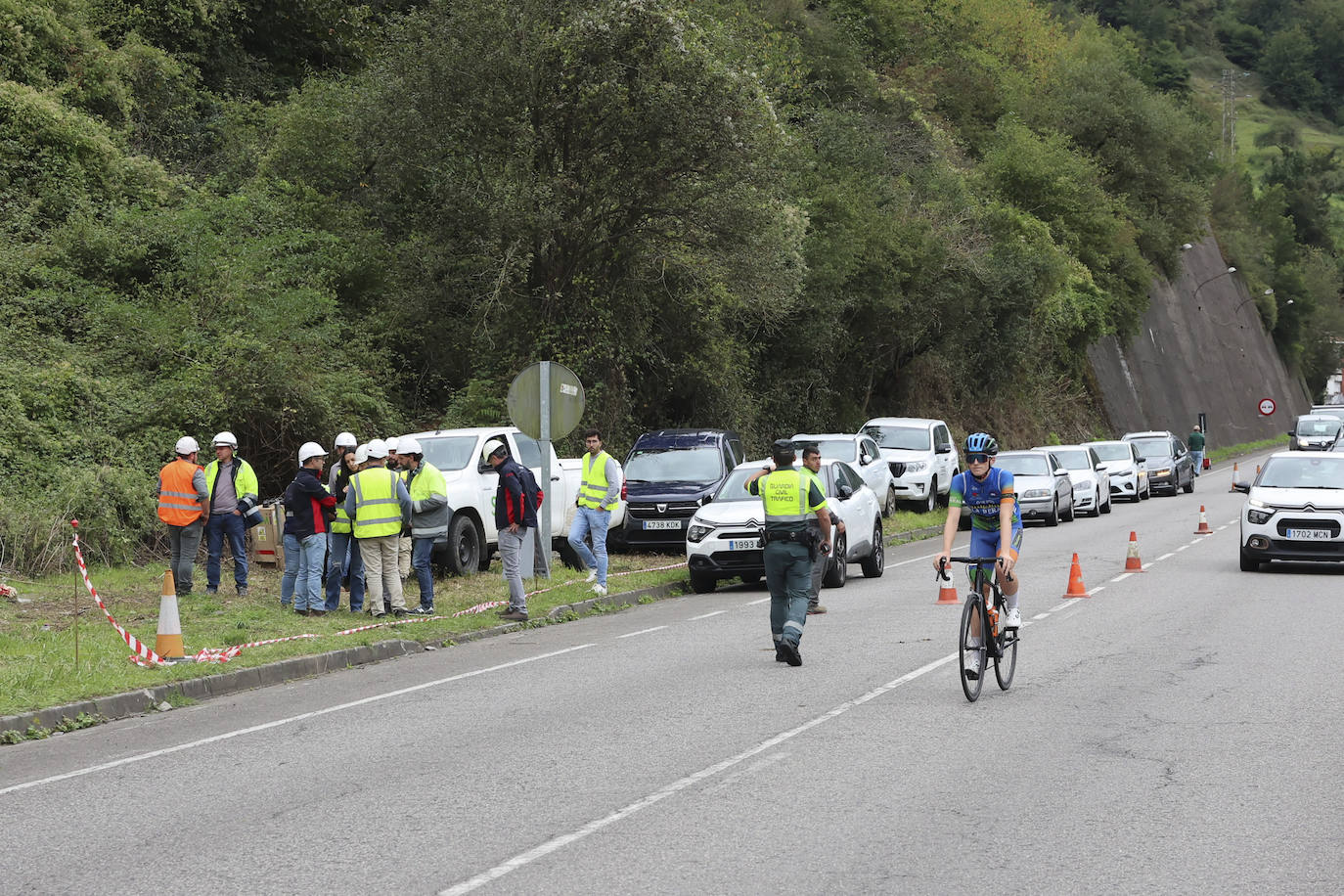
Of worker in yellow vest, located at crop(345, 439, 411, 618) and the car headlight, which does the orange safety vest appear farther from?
the car headlight

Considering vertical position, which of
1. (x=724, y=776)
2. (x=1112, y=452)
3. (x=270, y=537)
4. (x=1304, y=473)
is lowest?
(x=724, y=776)

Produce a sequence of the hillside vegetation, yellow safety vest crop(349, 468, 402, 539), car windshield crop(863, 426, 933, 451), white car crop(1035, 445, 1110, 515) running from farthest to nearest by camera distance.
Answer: white car crop(1035, 445, 1110, 515) → car windshield crop(863, 426, 933, 451) → the hillside vegetation → yellow safety vest crop(349, 468, 402, 539)

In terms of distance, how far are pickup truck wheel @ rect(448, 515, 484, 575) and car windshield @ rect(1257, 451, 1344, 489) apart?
10.9 m

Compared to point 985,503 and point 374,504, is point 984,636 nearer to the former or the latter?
point 985,503

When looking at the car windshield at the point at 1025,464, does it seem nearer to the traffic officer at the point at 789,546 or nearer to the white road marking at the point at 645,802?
the traffic officer at the point at 789,546

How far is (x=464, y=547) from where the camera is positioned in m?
18.6

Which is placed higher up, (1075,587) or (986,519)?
(986,519)

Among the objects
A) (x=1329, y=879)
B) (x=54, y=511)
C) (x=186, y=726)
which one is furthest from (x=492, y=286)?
(x=1329, y=879)

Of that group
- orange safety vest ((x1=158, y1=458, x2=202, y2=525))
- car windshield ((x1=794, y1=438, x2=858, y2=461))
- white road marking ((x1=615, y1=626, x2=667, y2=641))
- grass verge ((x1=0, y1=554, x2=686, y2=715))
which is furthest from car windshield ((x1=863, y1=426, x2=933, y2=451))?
orange safety vest ((x1=158, y1=458, x2=202, y2=525))

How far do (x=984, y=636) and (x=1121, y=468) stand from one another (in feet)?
103

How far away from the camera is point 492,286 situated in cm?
2409

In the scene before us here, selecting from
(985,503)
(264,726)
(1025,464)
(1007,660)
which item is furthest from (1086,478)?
(264,726)

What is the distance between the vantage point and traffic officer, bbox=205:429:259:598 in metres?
15.8

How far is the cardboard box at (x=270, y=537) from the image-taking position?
17391 mm
